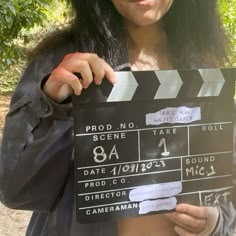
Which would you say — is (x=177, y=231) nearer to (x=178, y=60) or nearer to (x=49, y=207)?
(x=49, y=207)

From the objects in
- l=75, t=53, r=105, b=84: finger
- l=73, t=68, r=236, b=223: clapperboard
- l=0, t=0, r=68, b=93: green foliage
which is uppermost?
l=75, t=53, r=105, b=84: finger

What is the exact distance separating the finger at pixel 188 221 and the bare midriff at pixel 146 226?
42 mm

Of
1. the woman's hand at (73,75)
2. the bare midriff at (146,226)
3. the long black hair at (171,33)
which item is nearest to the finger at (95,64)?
the woman's hand at (73,75)

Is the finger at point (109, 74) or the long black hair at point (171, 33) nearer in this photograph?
the finger at point (109, 74)

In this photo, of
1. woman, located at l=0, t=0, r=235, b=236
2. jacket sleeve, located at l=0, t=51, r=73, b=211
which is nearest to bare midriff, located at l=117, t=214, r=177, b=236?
woman, located at l=0, t=0, r=235, b=236

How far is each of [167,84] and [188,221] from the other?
44 cm

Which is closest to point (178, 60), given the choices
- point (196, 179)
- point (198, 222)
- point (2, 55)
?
point (196, 179)

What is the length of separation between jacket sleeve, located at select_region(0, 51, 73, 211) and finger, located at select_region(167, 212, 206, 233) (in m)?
0.39

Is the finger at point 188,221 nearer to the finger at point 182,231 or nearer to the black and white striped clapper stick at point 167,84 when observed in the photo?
the finger at point 182,231

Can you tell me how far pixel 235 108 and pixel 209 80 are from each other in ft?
0.64

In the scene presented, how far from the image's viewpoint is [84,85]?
1.31 meters

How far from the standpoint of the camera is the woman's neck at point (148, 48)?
5.50 feet

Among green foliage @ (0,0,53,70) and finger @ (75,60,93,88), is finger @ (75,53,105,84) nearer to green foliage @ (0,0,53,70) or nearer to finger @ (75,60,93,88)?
finger @ (75,60,93,88)

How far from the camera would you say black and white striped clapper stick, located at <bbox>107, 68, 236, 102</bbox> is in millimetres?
1399
